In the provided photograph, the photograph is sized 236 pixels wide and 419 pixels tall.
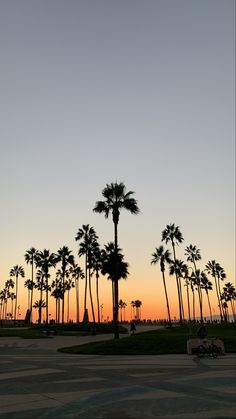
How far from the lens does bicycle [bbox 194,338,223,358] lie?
2169 cm

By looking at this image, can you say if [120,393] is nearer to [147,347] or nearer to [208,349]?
[208,349]

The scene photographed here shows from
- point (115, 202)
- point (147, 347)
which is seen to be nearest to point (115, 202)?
point (115, 202)

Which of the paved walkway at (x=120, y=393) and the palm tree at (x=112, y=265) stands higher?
the palm tree at (x=112, y=265)

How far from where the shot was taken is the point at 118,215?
3750cm

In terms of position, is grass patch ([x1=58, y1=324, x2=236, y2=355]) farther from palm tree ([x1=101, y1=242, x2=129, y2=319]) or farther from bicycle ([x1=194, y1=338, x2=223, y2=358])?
palm tree ([x1=101, y1=242, x2=129, y2=319])

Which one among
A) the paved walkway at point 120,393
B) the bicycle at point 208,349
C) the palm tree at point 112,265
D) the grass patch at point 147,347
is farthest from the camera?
the palm tree at point 112,265

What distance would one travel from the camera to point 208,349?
2180 centimetres

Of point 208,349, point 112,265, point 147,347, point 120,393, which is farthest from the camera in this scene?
point 112,265

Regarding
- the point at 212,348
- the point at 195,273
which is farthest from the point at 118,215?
the point at 195,273

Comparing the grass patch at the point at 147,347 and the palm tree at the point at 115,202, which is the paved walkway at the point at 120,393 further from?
the palm tree at the point at 115,202

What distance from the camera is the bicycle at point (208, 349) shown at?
71.2 ft

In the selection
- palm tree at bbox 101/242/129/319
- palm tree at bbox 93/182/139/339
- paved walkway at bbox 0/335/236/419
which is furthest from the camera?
palm tree at bbox 101/242/129/319

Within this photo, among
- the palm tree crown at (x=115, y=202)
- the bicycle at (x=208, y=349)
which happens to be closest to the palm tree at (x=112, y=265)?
the palm tree crown at (x=115, y=202)

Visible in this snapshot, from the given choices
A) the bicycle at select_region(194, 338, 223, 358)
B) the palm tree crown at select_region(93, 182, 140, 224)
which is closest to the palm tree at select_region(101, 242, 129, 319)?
the palm tree crown at select_region(93, 182, 140, 224)
